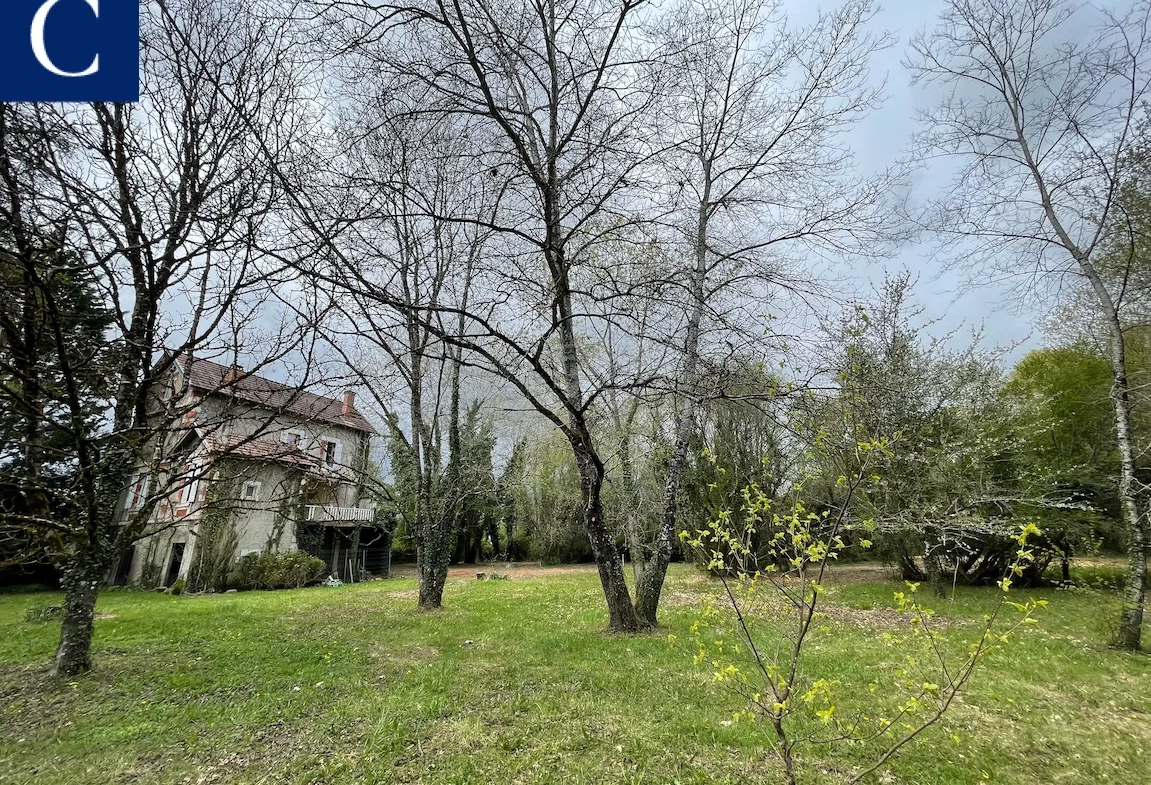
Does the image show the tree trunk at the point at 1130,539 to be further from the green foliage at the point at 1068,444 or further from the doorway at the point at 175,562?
the doorway at the point at 175,562

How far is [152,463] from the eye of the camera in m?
5.00

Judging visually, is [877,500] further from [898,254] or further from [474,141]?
[474,141]

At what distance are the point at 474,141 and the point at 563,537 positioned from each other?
2305 centimetres

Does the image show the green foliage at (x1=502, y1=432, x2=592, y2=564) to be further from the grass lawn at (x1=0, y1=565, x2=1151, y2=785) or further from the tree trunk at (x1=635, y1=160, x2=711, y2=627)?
the grass lawn at (x1=0, y1=565, x2=1151, y2=785)

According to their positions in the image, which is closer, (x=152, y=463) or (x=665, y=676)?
(x=152, y=463)

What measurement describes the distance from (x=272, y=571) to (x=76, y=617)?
542 inches

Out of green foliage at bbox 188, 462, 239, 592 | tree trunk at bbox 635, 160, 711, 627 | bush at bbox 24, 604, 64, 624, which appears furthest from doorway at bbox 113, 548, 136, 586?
tree trunk at bbox 635, 160, 711, 627

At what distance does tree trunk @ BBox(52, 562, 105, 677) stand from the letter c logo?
468 cm

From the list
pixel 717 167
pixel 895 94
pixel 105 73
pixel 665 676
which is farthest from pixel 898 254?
pixel 105 73

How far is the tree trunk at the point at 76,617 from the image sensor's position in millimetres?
5223

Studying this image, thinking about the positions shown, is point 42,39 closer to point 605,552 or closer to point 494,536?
point 605,552

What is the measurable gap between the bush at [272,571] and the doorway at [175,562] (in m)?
2.59

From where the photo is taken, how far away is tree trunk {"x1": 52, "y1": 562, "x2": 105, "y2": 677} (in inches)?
206

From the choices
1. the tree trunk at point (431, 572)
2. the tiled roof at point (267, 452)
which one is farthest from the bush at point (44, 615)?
the tree trunk at point (431, 572)
